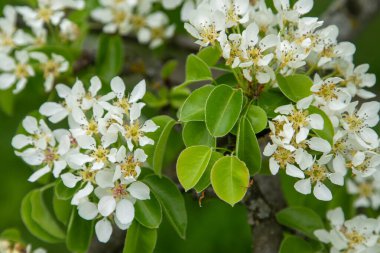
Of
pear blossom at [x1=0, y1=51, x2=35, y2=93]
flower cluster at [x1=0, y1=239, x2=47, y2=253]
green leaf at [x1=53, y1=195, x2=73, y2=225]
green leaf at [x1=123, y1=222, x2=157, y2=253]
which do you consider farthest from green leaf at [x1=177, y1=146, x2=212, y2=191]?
pear blossom at [x1=0, y1=51, x2=35, y2=93]

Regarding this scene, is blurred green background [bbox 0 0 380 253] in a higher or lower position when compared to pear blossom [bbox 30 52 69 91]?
lower

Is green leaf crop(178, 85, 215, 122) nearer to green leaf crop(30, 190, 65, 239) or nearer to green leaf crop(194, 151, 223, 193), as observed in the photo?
green leaf crop(194, 151, 223, 193)

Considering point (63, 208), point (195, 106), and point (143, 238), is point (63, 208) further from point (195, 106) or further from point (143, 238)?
point (195, 106)

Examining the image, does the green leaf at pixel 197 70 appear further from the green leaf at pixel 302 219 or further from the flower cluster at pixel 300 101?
the green leaf at pixel 302 219

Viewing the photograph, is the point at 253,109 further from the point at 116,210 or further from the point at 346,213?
the point at 346,213

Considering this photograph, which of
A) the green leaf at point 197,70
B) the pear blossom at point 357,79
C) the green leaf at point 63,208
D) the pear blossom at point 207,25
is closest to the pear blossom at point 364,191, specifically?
the pear blossom at point 357,79


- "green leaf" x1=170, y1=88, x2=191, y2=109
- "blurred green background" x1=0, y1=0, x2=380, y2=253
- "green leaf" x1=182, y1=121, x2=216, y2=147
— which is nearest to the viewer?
"green leaf" x1=182, y1=121, x2=216, y2=147
